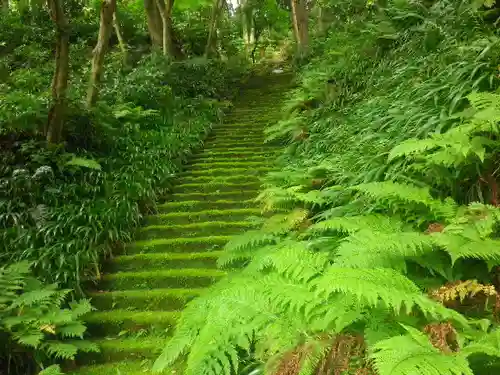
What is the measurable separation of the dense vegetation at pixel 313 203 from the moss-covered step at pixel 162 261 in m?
0.23

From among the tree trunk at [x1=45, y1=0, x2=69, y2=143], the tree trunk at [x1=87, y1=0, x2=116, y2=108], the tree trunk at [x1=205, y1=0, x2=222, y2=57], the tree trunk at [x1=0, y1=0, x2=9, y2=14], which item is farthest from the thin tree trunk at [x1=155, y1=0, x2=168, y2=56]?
the tree trunk at [x1=0, y1=0, x2=9, y2=14]

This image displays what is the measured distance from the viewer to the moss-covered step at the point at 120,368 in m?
3.69

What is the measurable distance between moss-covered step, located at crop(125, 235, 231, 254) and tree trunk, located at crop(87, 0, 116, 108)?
2.69 metres

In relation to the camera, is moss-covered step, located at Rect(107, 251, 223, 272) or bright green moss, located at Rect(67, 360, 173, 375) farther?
moss-covered step, located at Rect(107, 251, 223, 272)

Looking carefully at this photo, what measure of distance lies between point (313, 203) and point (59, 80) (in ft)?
12.8

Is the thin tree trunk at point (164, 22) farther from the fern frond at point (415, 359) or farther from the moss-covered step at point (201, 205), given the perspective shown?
the fern frond at point (415, 359)

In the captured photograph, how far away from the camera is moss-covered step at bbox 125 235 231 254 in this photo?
5277mm

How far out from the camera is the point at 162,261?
5.11 meters

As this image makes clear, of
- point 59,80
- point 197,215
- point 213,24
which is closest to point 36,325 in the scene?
point 197,215

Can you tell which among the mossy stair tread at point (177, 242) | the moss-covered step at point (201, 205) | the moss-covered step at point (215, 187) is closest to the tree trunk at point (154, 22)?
the moss-covered step at point (215, 187)

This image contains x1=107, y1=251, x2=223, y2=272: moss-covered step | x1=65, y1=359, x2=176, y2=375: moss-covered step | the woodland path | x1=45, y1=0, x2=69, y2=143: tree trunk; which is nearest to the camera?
x1=65, y1=359, x2=176, y2=375: moss-covered step

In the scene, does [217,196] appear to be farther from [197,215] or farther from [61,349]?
[61,349]

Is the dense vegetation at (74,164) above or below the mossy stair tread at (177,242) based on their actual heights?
above

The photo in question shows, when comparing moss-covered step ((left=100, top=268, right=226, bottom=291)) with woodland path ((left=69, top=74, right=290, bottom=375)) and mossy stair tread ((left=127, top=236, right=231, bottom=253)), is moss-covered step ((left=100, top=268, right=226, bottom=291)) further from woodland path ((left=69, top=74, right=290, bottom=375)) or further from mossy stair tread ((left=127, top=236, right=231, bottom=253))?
mossy stair tread ((left=127, top=236, right=231, bottom=253))
